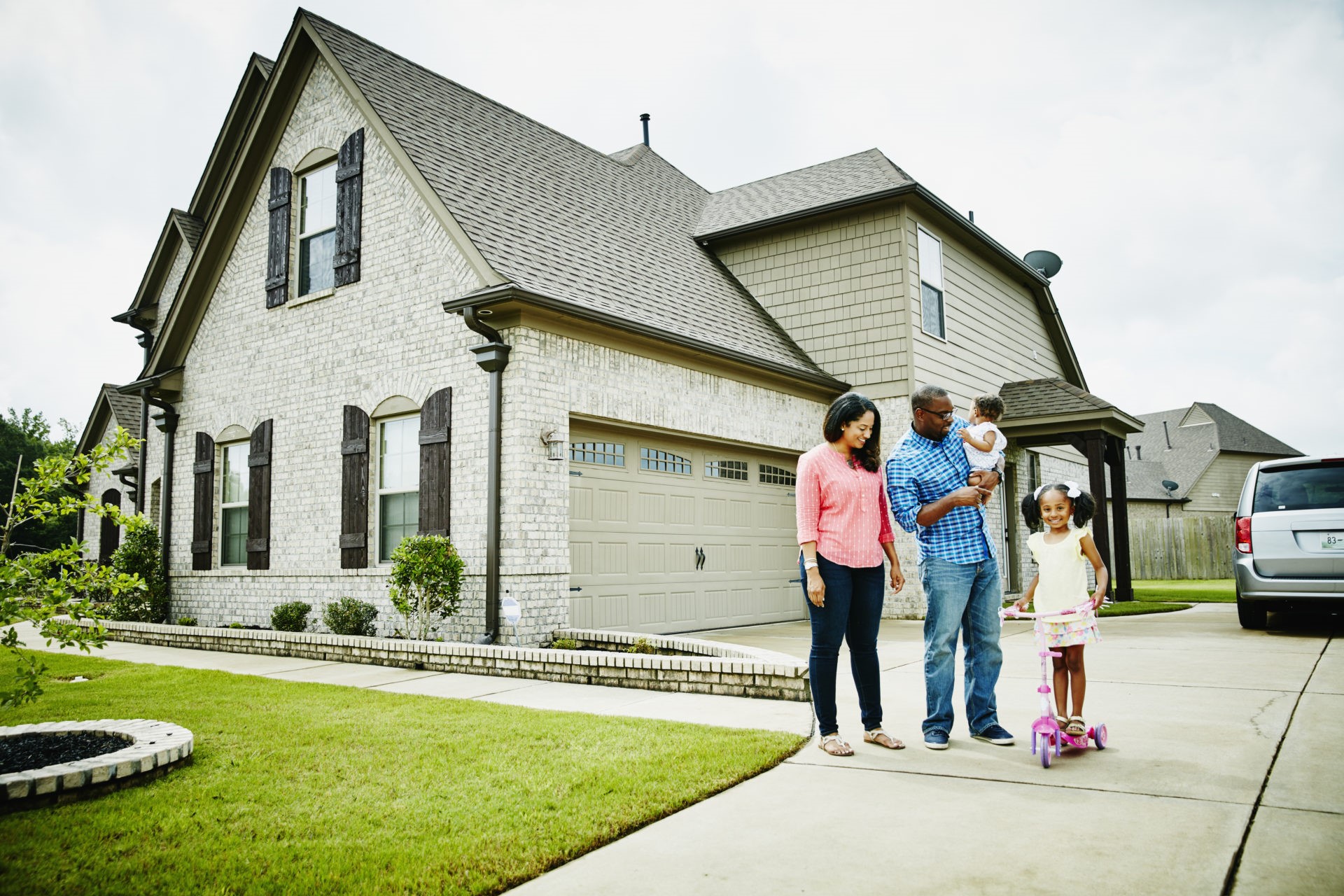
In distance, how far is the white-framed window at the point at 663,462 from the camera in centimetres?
1016

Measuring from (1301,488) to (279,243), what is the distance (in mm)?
12185

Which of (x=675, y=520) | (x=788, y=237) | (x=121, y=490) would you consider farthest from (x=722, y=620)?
(x=121, y=490)

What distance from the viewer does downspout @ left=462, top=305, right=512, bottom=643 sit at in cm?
828

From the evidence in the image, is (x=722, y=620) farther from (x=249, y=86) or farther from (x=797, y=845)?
(x=249, y=86)

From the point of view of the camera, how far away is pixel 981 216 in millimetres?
18578

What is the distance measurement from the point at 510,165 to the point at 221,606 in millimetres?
6993

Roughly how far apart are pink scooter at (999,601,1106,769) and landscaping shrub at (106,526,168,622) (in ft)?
38.1

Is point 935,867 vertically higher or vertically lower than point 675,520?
lower

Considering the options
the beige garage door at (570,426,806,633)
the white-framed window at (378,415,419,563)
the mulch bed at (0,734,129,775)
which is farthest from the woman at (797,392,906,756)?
the white-framed window at (378,415,419,563)

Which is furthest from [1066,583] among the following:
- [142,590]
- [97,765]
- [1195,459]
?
[1195,459]

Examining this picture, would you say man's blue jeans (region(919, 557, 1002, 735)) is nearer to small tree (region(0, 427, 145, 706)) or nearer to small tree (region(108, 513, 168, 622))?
small tree (region(0, 427, 145, 706))

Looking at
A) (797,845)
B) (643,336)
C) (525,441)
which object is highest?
(643,336)

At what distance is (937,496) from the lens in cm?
434

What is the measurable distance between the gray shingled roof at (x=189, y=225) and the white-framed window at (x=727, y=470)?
11.5 metres
